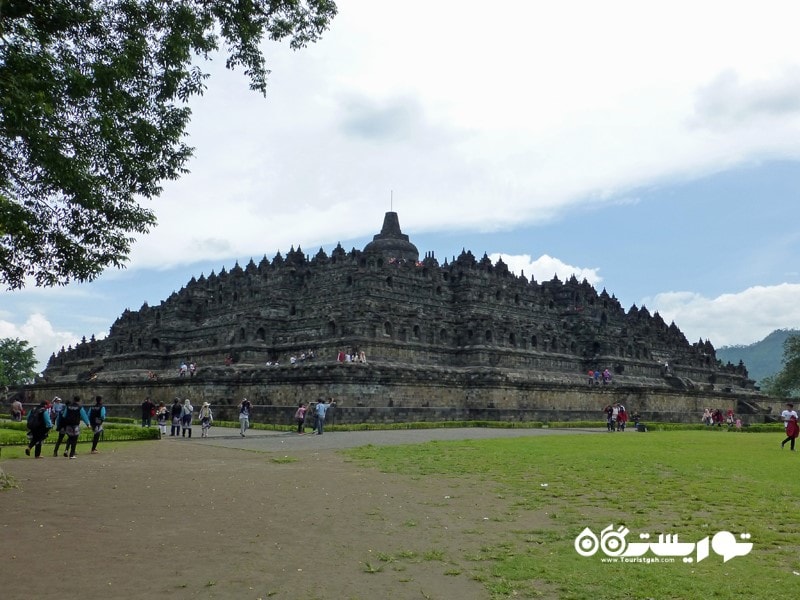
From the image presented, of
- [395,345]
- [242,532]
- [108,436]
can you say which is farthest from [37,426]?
[395,345]

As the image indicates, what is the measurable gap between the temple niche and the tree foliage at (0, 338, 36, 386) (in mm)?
12233

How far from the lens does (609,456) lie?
20.6 m

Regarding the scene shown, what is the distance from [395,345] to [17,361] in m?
60.6

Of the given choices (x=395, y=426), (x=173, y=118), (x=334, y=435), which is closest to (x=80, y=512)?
(x=173, y=118)

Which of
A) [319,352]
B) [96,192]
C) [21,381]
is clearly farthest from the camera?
[21,381]

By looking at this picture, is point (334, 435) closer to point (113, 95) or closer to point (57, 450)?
point (57, 450)

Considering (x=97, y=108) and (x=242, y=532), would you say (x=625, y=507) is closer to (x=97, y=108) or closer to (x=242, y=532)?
(x=242, y=532)

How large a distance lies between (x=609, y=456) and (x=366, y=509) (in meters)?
10.7

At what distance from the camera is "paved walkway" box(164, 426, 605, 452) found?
25031mm

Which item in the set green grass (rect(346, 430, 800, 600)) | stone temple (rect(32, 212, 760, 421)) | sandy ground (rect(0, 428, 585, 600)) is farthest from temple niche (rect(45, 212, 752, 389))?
sandy ground (rect(0, 428, 585, 600))

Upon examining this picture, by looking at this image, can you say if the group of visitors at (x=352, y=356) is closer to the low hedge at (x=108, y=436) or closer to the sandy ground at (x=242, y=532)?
the low hedge at (x=108, y=436)

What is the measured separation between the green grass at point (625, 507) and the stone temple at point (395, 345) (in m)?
16.3

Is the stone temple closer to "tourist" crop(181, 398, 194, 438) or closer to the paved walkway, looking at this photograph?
the paved walkway

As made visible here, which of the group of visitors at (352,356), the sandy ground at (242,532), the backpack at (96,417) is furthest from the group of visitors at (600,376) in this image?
the sandy ground at (242,532)
